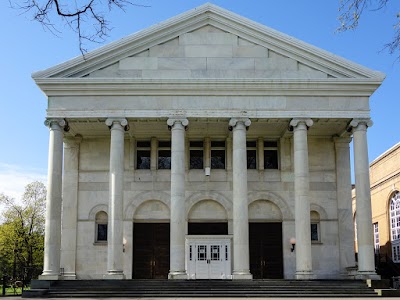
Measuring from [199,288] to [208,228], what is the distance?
8.01 metres

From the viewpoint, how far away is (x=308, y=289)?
1191 inches

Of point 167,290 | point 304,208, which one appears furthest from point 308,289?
point 167,290

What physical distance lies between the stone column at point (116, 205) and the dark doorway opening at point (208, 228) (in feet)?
20.7

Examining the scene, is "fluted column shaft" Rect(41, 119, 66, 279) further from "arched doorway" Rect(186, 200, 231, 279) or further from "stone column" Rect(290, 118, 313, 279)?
"stone column" Rect(290, 118, 313, 279)

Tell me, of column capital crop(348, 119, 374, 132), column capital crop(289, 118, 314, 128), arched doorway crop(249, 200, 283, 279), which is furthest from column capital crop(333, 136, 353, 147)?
arched doorway crop(249, 200, 283, 279)

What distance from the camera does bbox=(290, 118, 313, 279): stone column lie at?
32594 mm

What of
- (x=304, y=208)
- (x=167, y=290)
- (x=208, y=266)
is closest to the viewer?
(x=167, y=290)

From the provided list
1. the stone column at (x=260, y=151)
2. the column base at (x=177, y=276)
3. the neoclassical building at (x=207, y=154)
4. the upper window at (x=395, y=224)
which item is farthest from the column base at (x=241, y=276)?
the upper window at (x=395, y=224)

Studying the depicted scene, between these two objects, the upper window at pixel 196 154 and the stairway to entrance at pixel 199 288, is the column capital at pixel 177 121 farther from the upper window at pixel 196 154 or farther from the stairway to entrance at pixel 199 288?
the stairway to entrance at pixel 199 288

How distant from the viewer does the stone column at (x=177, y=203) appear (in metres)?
32.3

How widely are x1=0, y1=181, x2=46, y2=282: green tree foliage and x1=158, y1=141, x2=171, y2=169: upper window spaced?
97.2 ft

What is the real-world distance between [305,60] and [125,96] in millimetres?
10701

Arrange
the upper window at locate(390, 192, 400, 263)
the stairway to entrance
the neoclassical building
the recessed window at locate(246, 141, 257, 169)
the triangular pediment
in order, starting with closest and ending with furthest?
→ the stairway to entrance → the neoclassical building → the triangular pediment → the recessed window at locate(246, 141, 257, 169) → the upper window at locate(390, 192, 400, 263)

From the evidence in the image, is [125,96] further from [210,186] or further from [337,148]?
[337,148]
